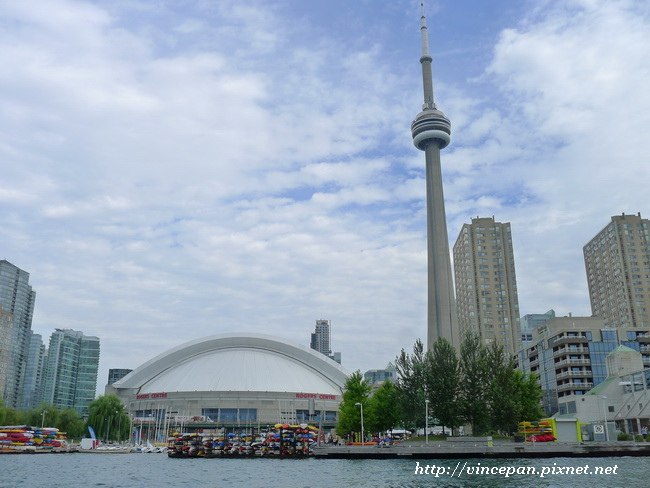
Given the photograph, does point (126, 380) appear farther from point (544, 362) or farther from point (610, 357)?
point (610, 357)

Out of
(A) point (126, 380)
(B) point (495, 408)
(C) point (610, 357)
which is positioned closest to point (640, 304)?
(C) point (610, 357)

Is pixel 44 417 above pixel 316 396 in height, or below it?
below

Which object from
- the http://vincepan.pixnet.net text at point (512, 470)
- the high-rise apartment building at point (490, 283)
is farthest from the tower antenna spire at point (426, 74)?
the http://vincepan.pixnet.net text at point (512, 470)

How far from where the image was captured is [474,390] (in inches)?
2975

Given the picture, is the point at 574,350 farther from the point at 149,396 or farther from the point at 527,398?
the point at 149,396

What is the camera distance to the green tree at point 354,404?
8481cm

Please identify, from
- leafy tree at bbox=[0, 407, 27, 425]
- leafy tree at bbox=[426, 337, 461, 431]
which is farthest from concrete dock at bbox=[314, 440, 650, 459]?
leafy tree at bbox=[0, 407, 27, 425]

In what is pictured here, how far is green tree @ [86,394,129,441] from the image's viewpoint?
117500 millimetres

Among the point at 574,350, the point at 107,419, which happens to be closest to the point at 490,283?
the point at 574,350

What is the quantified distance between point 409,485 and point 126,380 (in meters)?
123

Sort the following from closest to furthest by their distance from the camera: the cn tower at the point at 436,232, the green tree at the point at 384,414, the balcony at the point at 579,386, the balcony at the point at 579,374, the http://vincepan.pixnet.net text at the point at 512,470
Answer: the http://vincepan.pixnet.net text at the point at 512,470 < the green tree at the point at 384,414 < the balcony at the point at 579,386 < the balcony at the point at 579,374 < the cn tower at the point at 436,232

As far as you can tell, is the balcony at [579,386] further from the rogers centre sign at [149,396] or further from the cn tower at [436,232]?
the rogers centre sign at [149,396]

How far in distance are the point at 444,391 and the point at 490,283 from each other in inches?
4087

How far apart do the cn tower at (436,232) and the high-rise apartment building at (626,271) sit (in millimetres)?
49767
